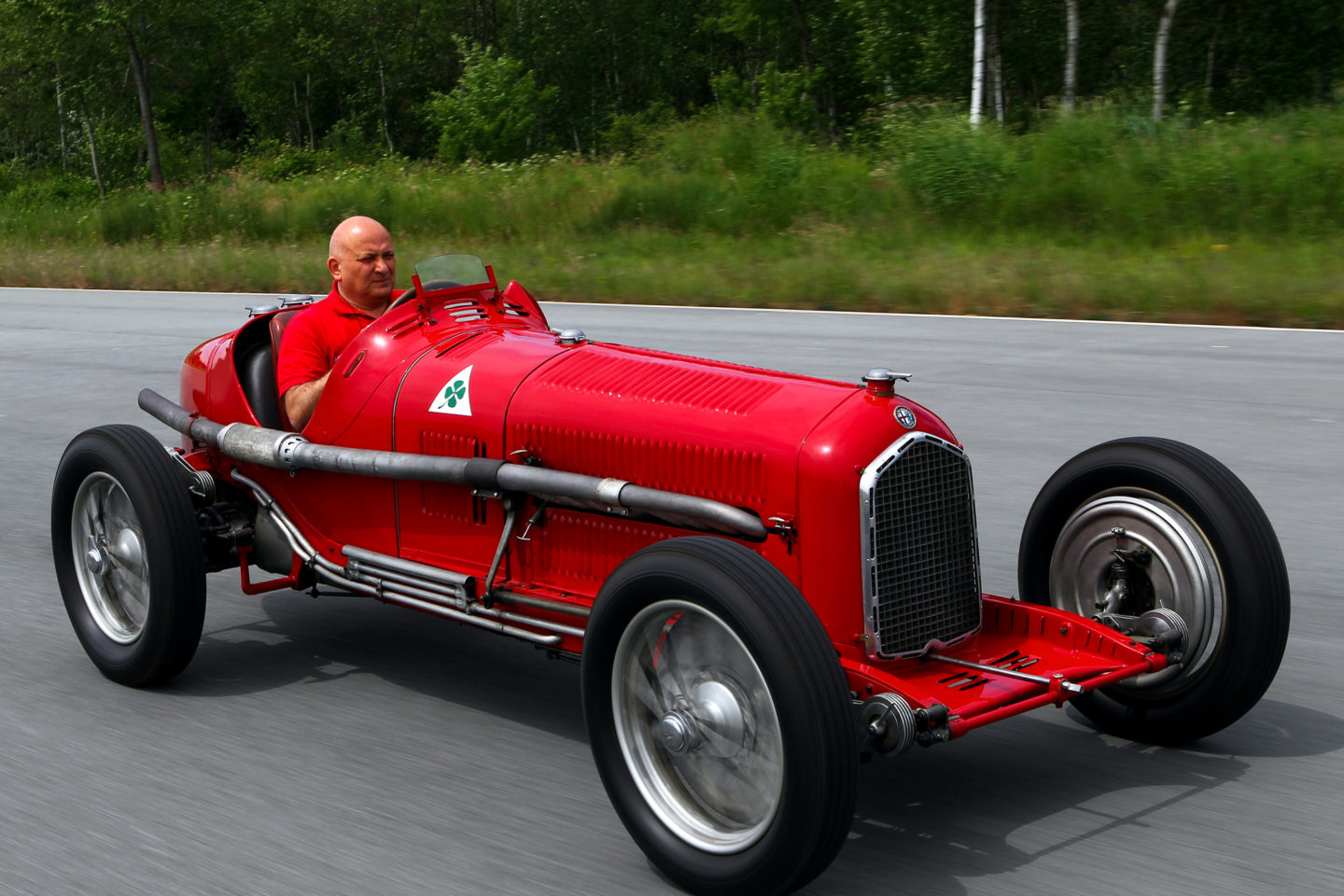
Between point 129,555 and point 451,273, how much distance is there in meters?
1.45

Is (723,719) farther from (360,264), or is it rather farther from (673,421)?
(360,264)

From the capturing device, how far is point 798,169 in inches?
862

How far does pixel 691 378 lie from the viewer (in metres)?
4.19

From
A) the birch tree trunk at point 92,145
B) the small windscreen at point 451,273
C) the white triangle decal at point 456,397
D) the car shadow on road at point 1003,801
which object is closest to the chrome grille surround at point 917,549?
the car shadow on road at point 1003,801

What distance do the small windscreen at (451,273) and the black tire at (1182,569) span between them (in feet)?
6.82

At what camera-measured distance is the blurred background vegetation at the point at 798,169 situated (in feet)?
53.3

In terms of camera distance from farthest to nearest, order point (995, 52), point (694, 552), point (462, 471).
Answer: point (995, 52)
point (462, 471)
point (694, 552)

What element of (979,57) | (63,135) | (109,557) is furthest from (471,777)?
(63,135)

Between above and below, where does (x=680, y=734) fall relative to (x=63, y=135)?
below

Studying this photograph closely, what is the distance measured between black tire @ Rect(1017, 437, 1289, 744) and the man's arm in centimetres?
240

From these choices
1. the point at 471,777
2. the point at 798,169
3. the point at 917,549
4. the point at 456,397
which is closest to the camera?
the point at 917,549

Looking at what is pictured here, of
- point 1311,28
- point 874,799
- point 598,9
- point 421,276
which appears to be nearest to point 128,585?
point 421,276

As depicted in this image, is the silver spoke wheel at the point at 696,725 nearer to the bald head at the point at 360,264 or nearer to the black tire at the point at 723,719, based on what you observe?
the black tire at the point at 723,719

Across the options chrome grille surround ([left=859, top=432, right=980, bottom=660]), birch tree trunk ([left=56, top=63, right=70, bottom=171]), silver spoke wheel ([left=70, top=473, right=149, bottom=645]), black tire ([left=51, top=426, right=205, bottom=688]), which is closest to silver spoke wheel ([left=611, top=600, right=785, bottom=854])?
chrome grille surround ([left=859, top=432, right=980, bottom=660])
